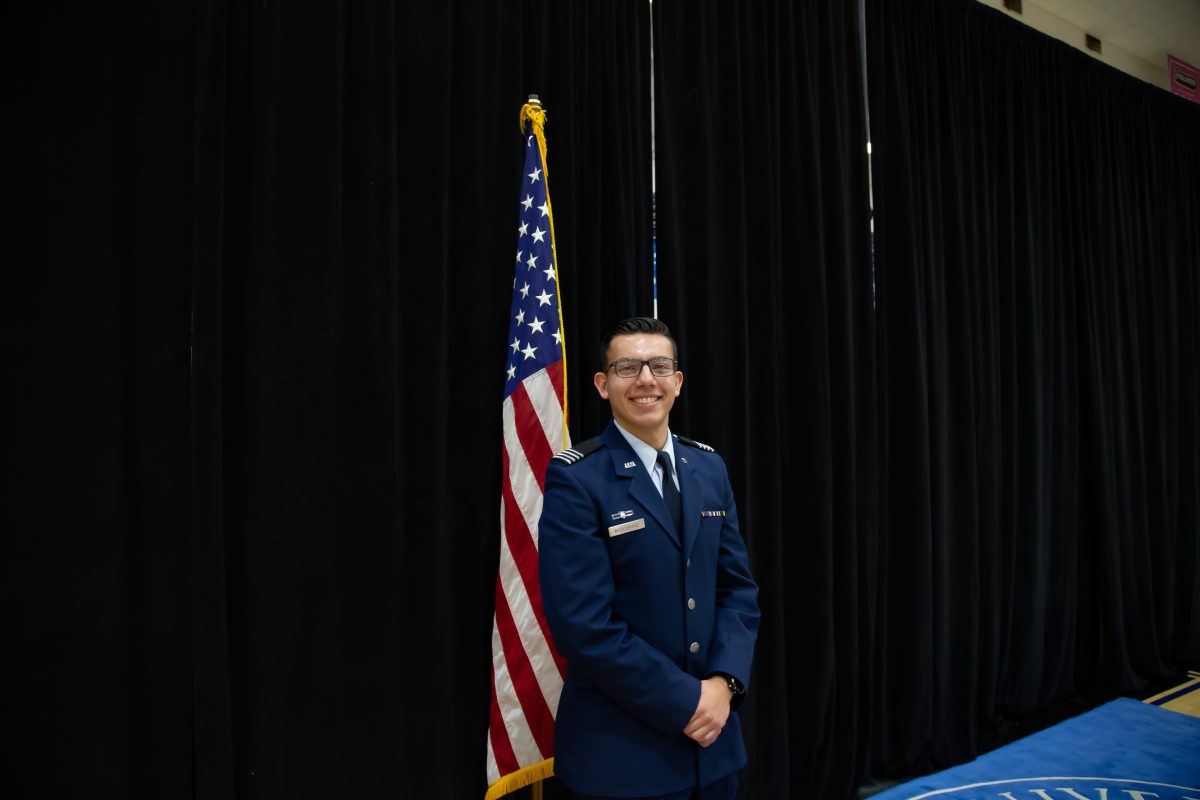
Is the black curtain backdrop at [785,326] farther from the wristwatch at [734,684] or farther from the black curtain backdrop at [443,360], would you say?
the wristwatch at [734,684]

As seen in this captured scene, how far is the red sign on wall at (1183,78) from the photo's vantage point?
451cm

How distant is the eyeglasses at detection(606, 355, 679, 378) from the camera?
5.29ft

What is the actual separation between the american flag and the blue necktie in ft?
1.54

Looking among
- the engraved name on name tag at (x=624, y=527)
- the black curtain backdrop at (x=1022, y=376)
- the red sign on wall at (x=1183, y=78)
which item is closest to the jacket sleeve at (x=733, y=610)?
the engraved name on name tag at (x=624, y=527)

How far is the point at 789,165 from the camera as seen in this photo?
2.87 meters

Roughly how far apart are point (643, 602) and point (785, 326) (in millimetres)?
1612

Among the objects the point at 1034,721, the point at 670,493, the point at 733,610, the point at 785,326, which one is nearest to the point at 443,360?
the point at 670,493

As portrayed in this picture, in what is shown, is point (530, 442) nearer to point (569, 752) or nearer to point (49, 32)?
point (569, 752)

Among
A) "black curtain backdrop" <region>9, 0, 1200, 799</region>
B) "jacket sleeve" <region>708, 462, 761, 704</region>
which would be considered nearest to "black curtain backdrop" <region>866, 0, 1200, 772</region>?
"black curtain backdrop" <region>9, 0, 1200, 799</region>

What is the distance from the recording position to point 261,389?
1.84m

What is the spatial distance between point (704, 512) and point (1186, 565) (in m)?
4.51

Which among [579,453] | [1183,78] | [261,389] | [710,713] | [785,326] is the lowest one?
[710,713]

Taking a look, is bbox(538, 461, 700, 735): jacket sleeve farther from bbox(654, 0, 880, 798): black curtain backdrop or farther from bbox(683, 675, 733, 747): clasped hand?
bbox(654, 0, 880, 798): black curtain backdrop

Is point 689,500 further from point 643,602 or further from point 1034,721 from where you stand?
point 1034,721
